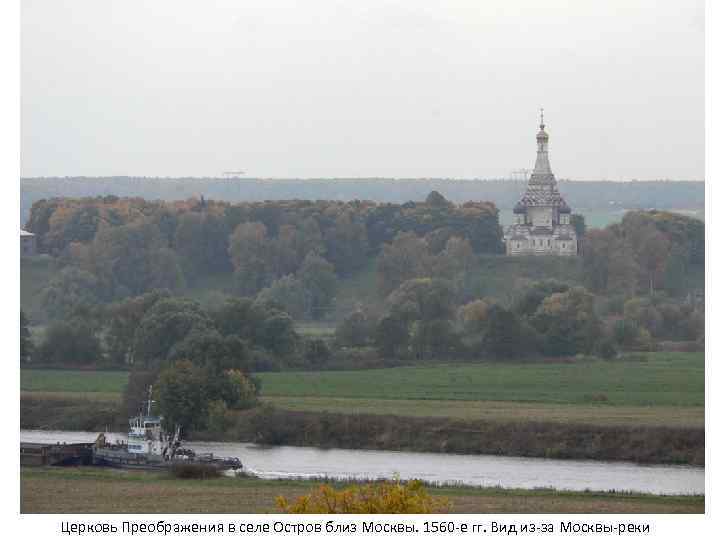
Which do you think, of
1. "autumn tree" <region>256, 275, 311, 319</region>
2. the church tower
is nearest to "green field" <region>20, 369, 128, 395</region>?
"autumn tree" <region>256, 275, 311, 319</region>

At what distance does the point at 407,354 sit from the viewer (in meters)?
42.7

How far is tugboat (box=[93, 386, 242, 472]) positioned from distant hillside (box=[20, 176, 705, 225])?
37.3 meters

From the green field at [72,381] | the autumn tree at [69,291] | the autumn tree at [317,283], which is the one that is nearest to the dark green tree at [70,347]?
the green field at [72,381]

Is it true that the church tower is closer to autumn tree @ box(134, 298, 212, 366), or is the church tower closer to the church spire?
the church spire

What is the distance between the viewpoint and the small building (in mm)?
62375

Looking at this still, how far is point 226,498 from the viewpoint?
71.9ft

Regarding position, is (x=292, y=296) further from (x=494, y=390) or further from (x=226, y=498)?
(x=226, y=498)

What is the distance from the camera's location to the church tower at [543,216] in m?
67.5

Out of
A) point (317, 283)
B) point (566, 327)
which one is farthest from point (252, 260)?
point (566, 327)

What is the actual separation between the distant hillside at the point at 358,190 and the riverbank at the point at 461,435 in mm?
35086

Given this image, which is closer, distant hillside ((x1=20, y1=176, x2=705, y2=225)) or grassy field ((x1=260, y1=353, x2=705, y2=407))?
grassy field ((x1=260, y1=353, x2=705, y2=407))

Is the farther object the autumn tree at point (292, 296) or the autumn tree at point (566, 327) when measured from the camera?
the autumn tree at point (292, 296)

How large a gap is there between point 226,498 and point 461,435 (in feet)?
27.3

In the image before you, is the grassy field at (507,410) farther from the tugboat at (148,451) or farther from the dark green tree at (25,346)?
the dark green tree at (25,346)
